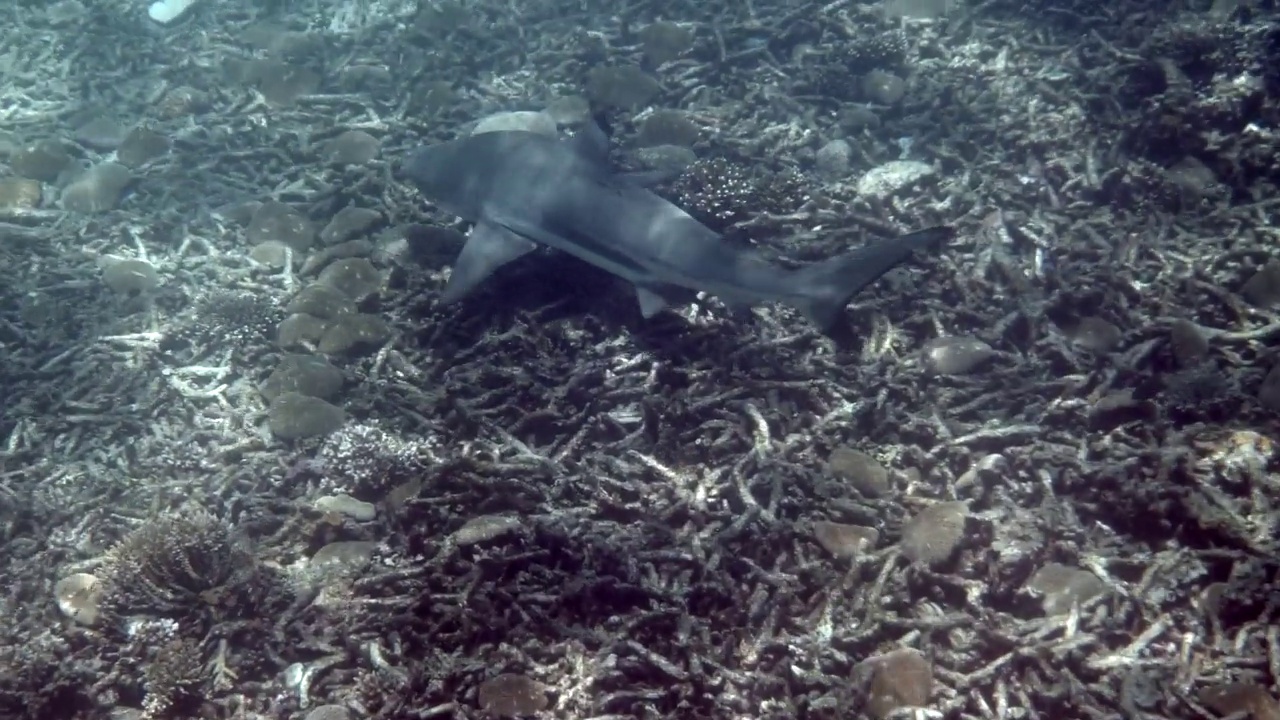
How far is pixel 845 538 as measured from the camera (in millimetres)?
4758

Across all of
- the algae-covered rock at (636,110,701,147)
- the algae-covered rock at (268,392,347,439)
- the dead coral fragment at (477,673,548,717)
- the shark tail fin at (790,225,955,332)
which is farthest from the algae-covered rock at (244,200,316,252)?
the dead coral fragment at (477,673,548,717)

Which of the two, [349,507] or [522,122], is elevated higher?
[522,122]

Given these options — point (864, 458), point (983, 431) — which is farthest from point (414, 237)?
point (983, 431)

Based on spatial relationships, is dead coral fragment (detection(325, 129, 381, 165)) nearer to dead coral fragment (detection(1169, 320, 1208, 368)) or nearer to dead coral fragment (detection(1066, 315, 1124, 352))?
dead coral fragment (detection(1066, 315, 1124, 352))

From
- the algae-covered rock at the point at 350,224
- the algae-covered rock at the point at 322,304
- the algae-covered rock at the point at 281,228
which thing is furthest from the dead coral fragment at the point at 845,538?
the algae-covered rock at the point at 281,228

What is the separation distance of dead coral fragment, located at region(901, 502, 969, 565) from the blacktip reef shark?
Result: 1.46 meters

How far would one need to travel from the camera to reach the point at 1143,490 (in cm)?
468

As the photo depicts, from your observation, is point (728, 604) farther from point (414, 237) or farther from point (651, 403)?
point (414, 237)

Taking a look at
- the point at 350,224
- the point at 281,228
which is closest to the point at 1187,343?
the point at 350,224

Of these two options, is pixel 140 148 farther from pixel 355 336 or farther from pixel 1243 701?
pixel 1243 701

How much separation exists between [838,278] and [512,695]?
3.37 metres

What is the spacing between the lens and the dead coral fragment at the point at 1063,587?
436cm

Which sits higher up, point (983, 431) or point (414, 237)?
point (983, 431)

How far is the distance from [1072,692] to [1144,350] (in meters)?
2.90
